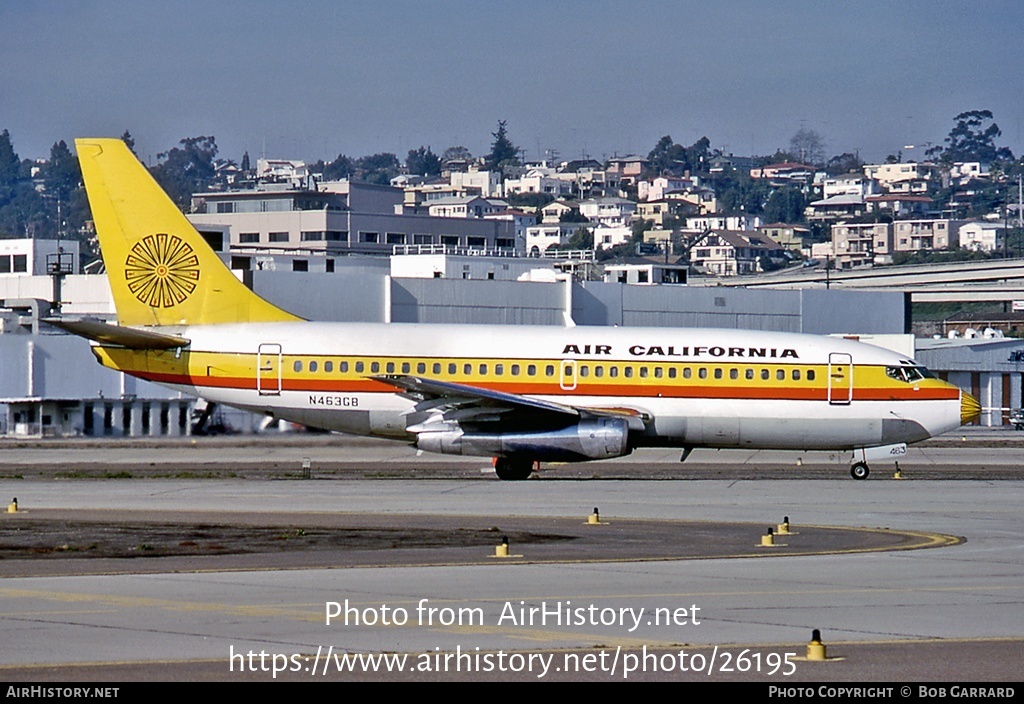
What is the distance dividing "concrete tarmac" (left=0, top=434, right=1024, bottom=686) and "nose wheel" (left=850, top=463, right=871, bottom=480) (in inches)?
262

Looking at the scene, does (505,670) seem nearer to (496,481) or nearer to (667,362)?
(496,481)

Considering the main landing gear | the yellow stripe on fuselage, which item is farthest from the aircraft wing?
the main landing gear

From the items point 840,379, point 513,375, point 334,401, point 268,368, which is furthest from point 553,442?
point 840,379

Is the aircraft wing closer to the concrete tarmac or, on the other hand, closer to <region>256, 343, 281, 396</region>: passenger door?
<region>256, 343, 281, 396</region>: passenger door

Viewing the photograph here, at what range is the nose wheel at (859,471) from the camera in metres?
38.8

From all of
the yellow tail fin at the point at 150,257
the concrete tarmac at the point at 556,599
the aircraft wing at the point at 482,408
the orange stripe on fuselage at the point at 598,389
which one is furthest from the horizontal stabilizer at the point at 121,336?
the concrete tarmac at the point at 556,599

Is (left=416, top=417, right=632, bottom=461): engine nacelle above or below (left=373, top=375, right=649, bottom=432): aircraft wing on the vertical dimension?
below

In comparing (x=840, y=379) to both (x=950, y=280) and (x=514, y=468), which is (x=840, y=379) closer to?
(x=514, y=468)

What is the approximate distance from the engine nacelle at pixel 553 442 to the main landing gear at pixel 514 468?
409mm

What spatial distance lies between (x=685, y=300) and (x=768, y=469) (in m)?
35.7

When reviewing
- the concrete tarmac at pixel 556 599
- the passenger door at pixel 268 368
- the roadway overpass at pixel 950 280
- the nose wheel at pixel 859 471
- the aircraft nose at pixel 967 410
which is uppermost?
the roadway overpass at pixel 950 280

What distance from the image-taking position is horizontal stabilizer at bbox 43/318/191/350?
38.1m

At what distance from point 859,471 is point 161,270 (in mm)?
19918

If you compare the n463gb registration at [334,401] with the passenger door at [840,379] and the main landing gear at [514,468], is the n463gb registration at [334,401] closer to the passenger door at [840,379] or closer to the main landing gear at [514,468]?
the main landing gear at [514,468]
